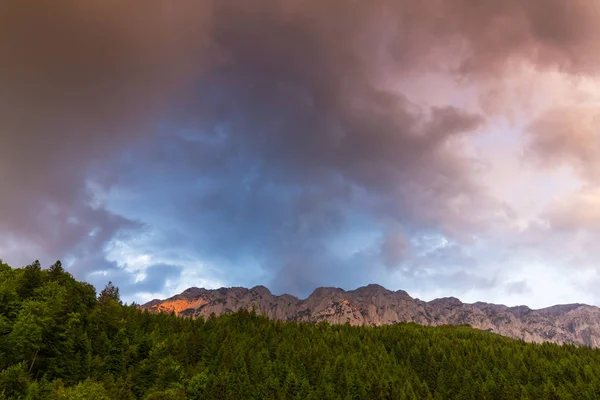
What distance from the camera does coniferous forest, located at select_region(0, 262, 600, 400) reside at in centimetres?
9544

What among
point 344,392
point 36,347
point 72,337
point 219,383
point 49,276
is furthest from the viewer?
point 344,392

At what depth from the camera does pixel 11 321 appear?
9400 centimetres

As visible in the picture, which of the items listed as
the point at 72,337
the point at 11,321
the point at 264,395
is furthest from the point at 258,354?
the point at 11,321

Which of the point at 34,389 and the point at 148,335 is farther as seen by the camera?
the point at 148,335

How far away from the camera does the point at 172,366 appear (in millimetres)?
137875

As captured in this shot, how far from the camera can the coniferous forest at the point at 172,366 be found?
95.4 meters

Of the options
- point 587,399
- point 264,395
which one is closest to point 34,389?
point 264,395

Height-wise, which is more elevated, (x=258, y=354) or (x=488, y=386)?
(x=258, y=354)

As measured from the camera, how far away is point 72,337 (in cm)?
11944

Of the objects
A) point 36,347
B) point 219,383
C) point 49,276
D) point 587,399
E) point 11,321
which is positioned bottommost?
point 587,399

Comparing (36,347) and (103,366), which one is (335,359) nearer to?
(103,366)

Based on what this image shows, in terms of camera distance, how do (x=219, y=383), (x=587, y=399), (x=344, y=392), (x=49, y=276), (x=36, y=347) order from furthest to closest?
(x=587, y=399), (x=344, y=392), (x=219, y=383), (x=49, y=276), (x=36, y=347)

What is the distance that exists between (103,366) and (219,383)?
142 feet

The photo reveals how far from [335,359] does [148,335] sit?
92.8 meters
